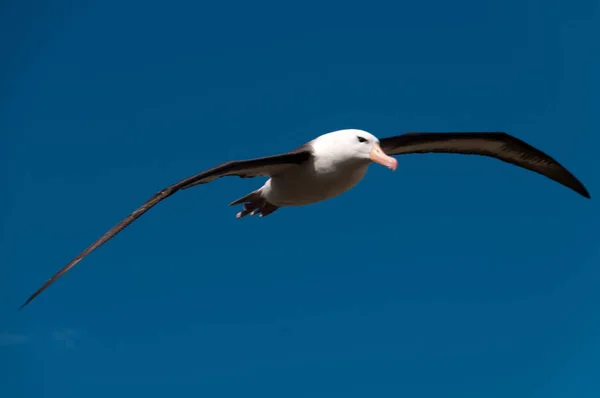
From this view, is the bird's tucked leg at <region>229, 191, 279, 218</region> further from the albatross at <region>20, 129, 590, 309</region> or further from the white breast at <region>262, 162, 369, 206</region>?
the white breast at <region>262, 162, 369, 206</region>

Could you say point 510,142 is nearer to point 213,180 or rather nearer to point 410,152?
point 410,152

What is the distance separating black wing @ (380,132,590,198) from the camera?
11.7 meters

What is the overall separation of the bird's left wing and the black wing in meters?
2.19

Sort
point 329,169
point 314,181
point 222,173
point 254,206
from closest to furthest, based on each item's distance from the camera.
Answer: point 222,173 < point 329,169 < point 314,181 < point 254,206

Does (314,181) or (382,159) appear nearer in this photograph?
(382,159)

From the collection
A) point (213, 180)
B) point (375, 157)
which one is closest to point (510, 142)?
point (375, 157)

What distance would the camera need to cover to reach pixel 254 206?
37.2 ft

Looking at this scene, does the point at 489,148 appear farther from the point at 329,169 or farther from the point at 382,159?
the point at 329,169

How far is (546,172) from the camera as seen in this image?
12.9m

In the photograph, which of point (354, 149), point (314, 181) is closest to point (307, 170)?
point (314, 181)

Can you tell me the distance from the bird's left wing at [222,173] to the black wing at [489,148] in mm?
2195

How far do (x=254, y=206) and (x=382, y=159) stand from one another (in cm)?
265

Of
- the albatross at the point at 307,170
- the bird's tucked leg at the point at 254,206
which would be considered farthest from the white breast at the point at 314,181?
the bird's tucked leg at the point at 254,206

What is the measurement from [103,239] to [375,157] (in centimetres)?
359
